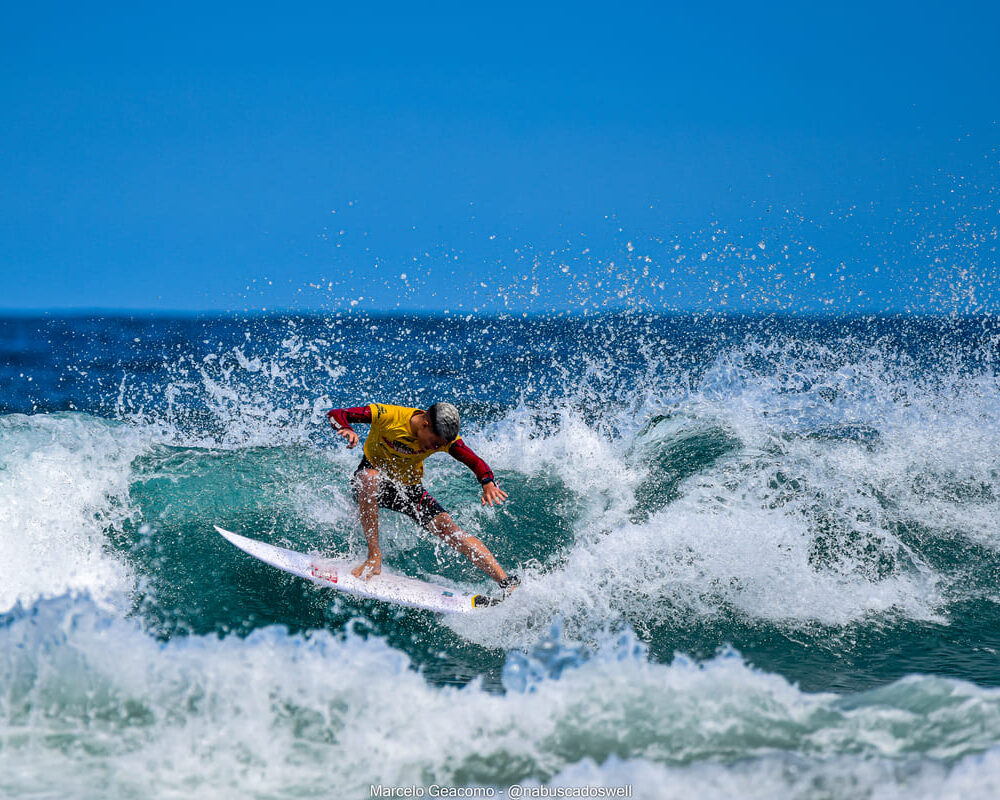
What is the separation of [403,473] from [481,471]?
0.69 metres

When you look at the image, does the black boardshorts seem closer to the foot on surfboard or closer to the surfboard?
the surfboard

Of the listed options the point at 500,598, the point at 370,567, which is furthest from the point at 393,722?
the point at 370,567

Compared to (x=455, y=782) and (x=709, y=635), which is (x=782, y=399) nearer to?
(x=709, y=635)

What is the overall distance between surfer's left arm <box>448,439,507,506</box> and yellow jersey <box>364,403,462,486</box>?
0.08 m

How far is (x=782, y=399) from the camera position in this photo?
11.3 m

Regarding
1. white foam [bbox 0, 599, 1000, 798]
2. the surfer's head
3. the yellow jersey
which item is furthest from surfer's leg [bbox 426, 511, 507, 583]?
white foam [bbox 0, 599, 1000, 798]

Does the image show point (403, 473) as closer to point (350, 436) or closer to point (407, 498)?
point (407, 498)

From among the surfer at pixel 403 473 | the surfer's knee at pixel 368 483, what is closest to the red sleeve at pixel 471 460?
the surfer at pixel 403 473

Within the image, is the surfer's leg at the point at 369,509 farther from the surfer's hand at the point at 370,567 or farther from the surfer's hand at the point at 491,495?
the surfer's hand at the point at 491,495

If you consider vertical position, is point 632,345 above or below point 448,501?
above

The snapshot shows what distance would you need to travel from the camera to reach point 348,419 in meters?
6.75

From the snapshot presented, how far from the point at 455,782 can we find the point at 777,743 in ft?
5.29

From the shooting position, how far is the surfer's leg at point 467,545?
6809 mm

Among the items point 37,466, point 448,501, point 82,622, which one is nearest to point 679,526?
point 448,501
